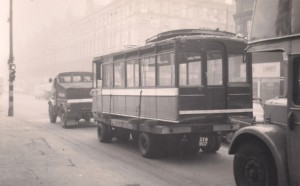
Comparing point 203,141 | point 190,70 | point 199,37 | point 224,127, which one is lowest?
point 203,141

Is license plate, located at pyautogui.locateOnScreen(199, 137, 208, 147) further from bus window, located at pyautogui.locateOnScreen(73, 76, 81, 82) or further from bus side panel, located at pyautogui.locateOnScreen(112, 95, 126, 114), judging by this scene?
bus window, located at pyautogui.locateOnScreen(73, 76, 81, 82)

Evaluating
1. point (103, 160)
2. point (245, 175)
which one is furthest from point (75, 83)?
point (245, 175)

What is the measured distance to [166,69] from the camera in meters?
9.62

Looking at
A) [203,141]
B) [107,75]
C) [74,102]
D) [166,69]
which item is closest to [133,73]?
[166,69]

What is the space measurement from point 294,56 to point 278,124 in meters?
1.03

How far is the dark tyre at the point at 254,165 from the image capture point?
557cm

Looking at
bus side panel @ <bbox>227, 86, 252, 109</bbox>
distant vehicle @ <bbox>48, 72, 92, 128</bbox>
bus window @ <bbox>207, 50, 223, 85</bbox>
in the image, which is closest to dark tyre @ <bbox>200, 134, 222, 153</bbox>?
bus side panel @ <bbox>227, 86, 252, 109</bbox>

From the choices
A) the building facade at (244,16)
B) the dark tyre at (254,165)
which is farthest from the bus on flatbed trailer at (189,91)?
the building facade at (244,16)

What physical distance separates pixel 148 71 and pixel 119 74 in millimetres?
1853

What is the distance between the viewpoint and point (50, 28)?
10750 cm

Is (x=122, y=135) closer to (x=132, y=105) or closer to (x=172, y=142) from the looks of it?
(x=132, y=105)

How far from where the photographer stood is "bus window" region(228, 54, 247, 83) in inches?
388

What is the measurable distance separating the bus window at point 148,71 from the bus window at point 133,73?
0.29 meters

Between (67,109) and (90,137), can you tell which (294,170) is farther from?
(67,109)
